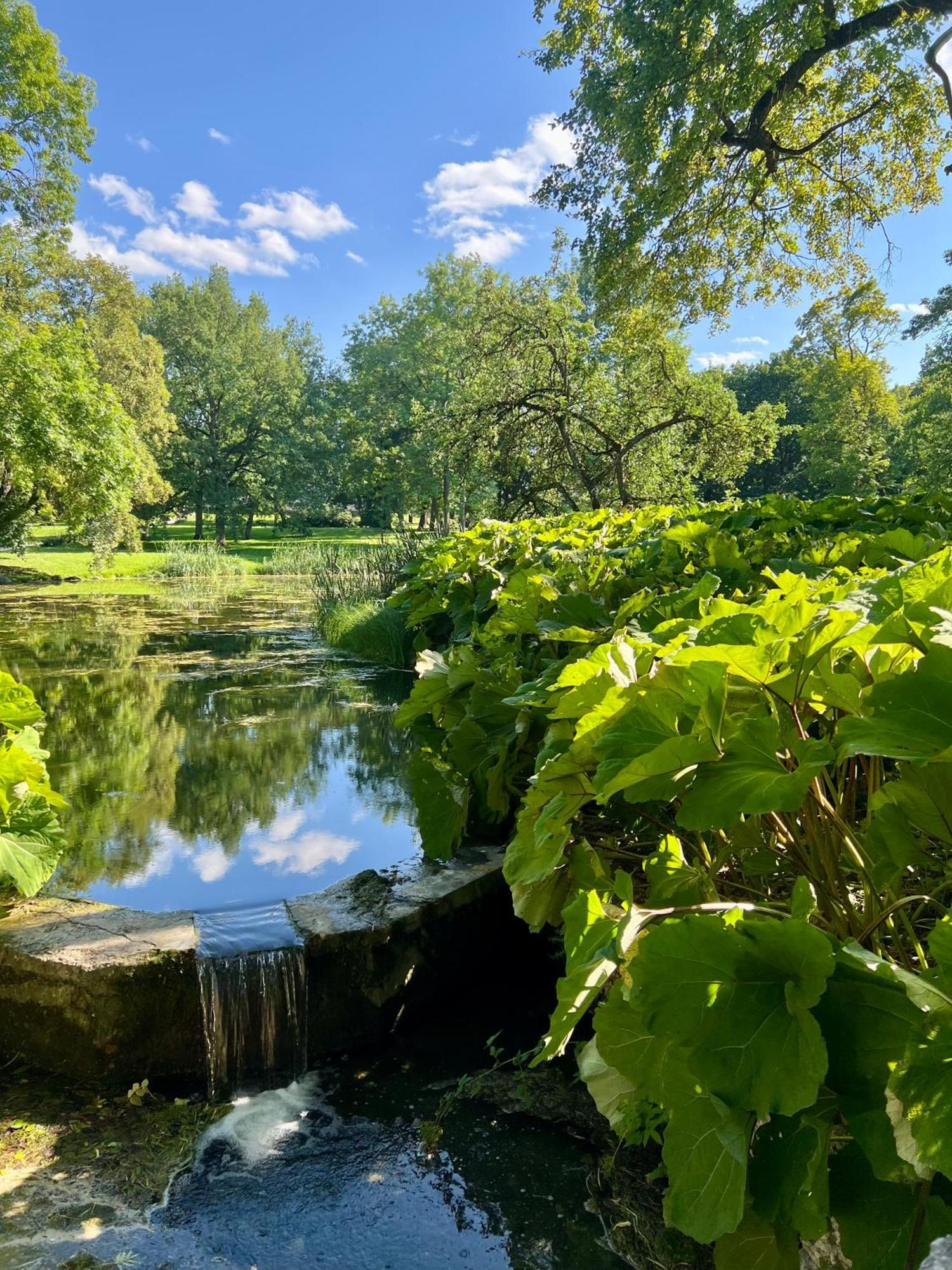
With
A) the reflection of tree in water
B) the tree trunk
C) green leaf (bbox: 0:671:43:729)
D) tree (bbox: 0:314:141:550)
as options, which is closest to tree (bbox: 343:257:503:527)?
the tree trunk

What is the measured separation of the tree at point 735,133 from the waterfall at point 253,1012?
9203 mm

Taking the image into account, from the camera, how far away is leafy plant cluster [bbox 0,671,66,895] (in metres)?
2.91

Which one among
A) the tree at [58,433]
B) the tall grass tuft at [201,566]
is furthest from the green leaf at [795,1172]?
the tall grass tuft at [201,566]

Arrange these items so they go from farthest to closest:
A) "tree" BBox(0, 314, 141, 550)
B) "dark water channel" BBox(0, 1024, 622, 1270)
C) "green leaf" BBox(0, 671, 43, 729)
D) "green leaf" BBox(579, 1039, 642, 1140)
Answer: "tree" BBox(0, 314, 141, 550) < "green leaf" BBox(0, 671, 43, 729) < "dark water channel" BBox(0, 1024, 622, 1270) < "green leaf" BBox(579, 1039, 642, 1140)

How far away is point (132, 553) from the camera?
2800 centimetres

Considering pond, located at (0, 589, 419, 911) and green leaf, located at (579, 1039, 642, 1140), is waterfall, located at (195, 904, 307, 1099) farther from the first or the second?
green leaf, located at (579, 1039, 642, 1140)

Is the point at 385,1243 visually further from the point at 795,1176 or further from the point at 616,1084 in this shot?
the point at 795,1176

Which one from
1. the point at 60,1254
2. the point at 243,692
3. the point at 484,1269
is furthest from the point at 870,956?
the point at 243,692

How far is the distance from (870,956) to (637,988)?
0.83 ft

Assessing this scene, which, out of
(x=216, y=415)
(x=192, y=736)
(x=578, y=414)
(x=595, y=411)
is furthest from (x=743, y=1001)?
(x=216, y=415)

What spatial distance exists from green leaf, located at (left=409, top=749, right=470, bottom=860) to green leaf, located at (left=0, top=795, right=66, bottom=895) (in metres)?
1.40

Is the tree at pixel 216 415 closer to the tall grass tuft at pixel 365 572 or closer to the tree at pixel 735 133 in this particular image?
the tall grass tuft at pixel 365 572

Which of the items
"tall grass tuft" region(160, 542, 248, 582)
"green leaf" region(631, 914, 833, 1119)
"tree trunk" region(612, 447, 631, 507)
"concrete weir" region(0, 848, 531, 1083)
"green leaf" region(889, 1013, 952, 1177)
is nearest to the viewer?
"green leaf" region(889, 1013, 952, 1177)

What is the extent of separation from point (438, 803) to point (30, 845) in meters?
1.57
